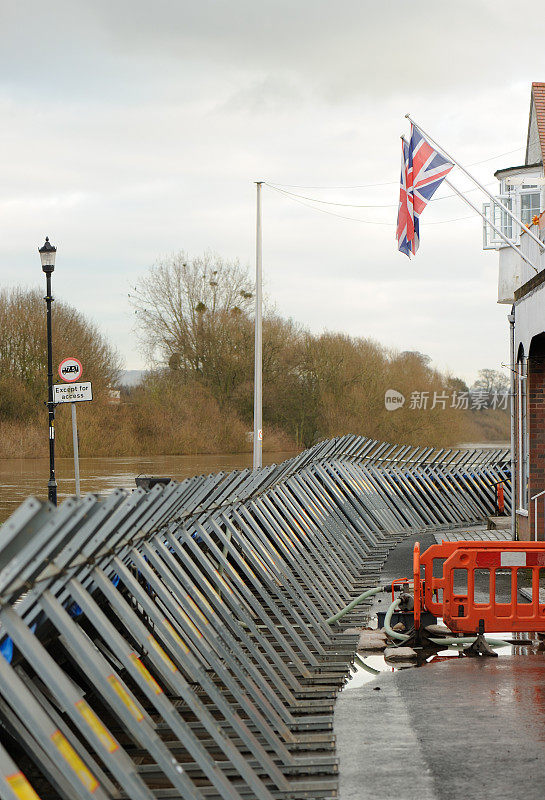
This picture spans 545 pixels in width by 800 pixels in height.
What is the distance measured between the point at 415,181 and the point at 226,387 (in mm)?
30699

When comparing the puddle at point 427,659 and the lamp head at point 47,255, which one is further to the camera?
the lamp head at point 47,255

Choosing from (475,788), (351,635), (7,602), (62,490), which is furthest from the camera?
(62,490)

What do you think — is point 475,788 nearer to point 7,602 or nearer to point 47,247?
point 7,602

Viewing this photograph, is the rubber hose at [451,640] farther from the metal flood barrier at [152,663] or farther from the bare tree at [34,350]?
the bare tree at [34,350]

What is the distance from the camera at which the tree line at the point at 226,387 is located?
142 feet

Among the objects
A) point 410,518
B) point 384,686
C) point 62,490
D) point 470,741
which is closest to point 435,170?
point 410,518

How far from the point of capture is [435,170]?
15.5 meters

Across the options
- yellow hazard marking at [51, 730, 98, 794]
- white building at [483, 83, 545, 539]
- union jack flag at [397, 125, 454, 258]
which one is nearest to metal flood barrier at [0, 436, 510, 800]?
yellow hazard marking at [51, 730, 98, 794]

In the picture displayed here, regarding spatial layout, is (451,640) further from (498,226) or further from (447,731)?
(498,226)

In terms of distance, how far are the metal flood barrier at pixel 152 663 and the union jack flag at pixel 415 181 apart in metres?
6.22

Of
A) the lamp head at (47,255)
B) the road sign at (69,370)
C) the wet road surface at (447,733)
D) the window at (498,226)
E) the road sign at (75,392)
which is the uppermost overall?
the window at (498,226)

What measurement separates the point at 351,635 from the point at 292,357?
36.7m

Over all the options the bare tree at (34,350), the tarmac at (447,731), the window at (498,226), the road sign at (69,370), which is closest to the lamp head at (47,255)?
the road sign at (69,370)

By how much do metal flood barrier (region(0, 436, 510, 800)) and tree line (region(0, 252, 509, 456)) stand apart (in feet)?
106
